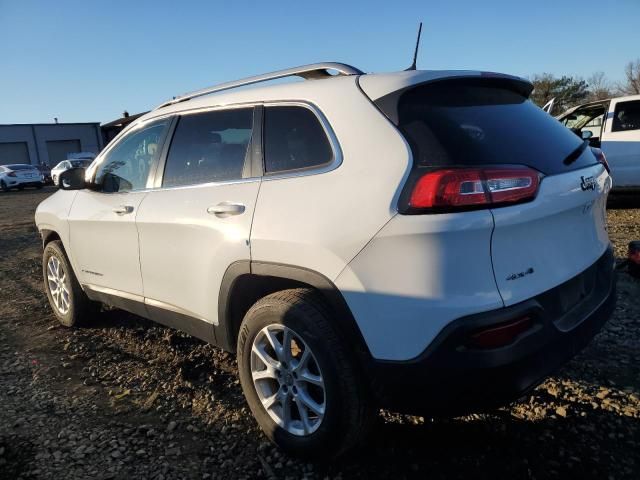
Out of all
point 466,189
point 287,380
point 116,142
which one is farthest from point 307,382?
point 116,142

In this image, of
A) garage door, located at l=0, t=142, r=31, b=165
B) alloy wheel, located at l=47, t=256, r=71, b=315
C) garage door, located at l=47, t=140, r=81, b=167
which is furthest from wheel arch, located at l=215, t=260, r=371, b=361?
garage door, located at l=47, t=140, r=81, b=167

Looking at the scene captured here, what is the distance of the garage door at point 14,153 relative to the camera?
4659 cm

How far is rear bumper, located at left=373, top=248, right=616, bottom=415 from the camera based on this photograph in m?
1.85

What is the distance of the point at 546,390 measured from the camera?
2846mm

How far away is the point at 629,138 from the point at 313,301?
7636 mm

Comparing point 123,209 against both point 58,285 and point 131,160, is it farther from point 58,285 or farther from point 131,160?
point 58,285

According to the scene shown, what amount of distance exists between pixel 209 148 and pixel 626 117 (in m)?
7.52

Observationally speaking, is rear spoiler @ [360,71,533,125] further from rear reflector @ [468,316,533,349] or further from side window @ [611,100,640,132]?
side window @ [611,100,640,132]

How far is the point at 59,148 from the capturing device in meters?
50.4

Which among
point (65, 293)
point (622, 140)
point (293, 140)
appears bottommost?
point (65, 293)

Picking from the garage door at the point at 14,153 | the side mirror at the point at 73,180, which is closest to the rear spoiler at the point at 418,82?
the side mirror at the point at 73,180

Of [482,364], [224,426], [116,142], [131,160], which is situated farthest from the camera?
[116,142]

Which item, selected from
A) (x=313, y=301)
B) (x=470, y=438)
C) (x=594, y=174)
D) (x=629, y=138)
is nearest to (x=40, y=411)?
(x=313, y=301)

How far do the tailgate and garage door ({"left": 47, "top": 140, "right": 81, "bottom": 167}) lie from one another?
55014 millimetres
